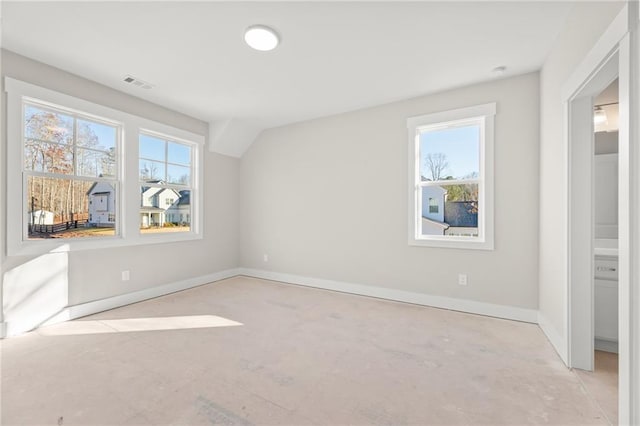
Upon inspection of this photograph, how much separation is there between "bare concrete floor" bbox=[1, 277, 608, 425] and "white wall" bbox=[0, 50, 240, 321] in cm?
44

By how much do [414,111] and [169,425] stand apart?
394 centimetres

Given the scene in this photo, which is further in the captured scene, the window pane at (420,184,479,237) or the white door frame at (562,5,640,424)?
the window pane at (420,184,479,237)

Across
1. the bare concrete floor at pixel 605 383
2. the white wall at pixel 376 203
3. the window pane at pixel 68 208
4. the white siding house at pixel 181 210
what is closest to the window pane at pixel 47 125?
the window pane at pixel 68 208

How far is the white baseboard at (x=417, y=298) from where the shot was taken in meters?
3.10

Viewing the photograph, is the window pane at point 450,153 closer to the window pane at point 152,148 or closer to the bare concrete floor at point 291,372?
the bare concrete floor at point 291,372

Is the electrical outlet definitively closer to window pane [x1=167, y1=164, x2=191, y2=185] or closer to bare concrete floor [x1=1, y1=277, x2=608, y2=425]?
bare concrete floor [x1=1, y1=277, x2=608, y2=425]

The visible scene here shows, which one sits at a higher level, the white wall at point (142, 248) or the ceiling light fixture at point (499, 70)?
the ceiling light fixture at point (499, 70)

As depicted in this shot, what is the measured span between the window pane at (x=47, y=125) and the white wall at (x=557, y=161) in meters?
4.79

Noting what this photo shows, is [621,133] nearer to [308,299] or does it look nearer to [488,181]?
[488,181]

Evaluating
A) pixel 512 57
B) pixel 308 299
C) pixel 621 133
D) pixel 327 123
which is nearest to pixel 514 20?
pixel 512 57

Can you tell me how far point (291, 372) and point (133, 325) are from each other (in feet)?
6.45

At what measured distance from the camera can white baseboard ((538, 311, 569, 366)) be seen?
2172 millimetres

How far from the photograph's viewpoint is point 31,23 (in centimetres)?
230

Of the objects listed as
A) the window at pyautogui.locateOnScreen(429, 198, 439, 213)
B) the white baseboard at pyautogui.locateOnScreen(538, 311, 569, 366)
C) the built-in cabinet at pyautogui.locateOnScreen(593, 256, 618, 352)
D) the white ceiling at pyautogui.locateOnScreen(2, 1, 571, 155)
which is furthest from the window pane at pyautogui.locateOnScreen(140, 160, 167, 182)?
the built-in cabinet at pyautogui.locateOnScreen(593, 256, 618, 352)
